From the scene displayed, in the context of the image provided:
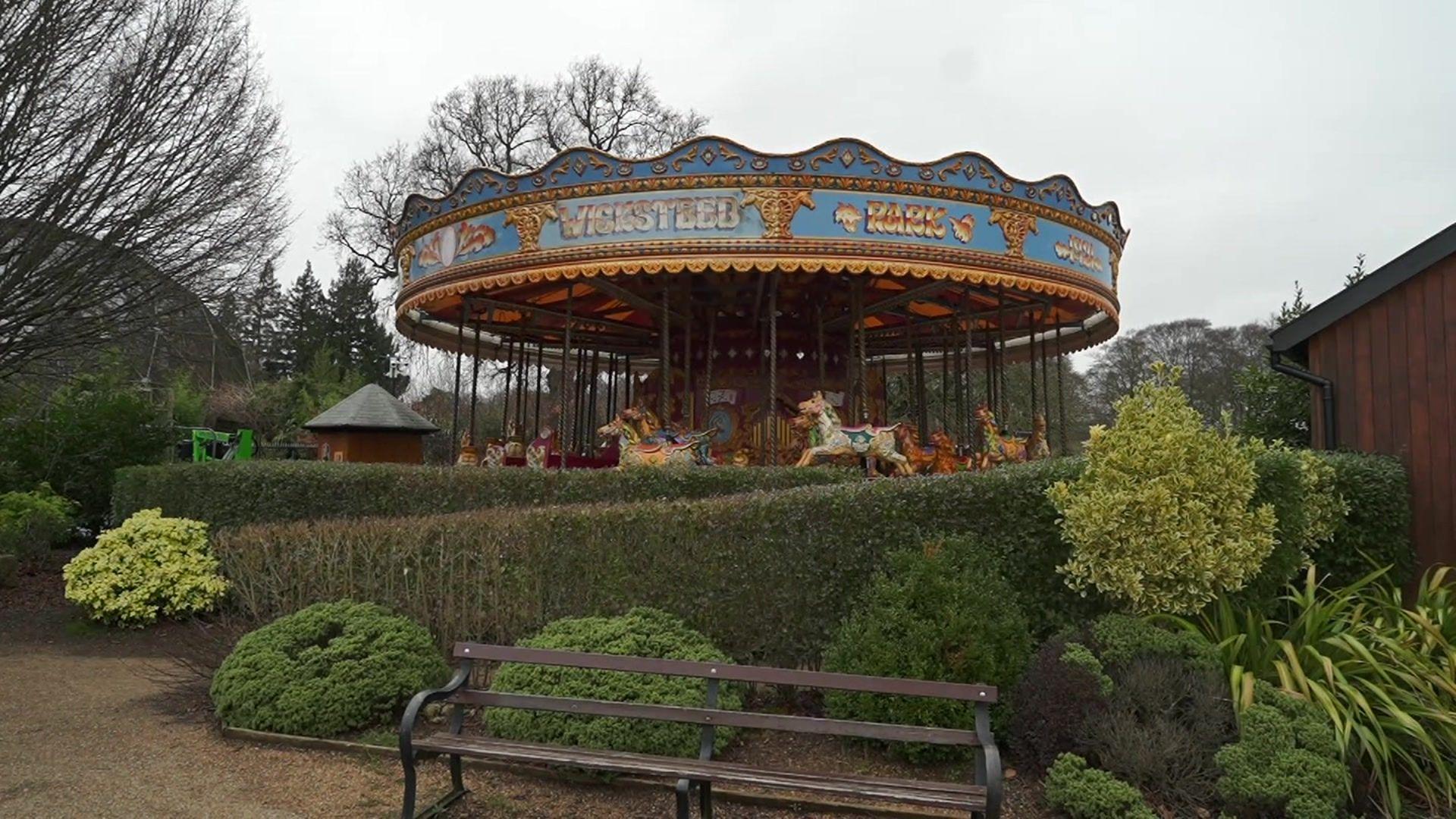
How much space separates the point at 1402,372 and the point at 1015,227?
13.7 ft

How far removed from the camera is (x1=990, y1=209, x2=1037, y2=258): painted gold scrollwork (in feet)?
34.8

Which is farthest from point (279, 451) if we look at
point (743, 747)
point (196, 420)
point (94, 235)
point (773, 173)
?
point (743, 747)

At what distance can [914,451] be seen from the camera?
12.3 m

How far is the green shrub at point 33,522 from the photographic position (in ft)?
37.3

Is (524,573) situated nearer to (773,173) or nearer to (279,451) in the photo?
(773,173)

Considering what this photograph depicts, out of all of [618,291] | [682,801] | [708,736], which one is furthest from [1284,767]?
[618,291]

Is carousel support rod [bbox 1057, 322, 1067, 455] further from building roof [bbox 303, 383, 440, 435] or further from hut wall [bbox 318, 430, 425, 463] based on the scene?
building roof [bbox 303, 383, 440, 435]

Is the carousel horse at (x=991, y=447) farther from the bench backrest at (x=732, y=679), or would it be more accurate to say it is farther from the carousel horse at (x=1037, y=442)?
the bench backrest at (x=732, y=679)

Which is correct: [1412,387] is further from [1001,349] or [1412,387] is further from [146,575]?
[146,575]

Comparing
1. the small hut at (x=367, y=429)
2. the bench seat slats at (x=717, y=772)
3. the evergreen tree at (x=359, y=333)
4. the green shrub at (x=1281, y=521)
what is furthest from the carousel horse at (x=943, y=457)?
the evergreen tree at (x=359, y=333)

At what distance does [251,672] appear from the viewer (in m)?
5.51

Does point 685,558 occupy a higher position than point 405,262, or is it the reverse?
point 405,262

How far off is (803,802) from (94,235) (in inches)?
387

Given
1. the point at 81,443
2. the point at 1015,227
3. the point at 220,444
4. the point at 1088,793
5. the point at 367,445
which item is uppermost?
the point at 1015,227
